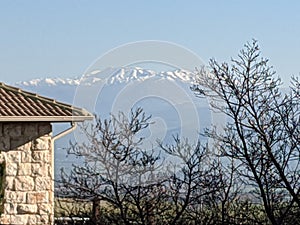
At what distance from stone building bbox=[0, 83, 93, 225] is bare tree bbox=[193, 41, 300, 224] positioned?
4910 millimetres

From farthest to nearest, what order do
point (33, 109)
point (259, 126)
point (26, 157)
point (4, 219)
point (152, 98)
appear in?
point (33, 109), point (26, 157), point (4, 219), point (152, 98), point (259, 126)

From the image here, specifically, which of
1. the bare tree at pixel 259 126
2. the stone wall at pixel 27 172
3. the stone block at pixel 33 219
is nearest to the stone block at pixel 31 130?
the stone wall at pixel 27 172

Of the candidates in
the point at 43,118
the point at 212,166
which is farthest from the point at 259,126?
the point at 43,118

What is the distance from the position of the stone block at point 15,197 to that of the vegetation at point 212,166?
394cm

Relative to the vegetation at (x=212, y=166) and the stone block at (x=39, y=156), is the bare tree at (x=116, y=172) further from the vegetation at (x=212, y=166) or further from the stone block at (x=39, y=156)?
the stone block at (x=39, y=156)

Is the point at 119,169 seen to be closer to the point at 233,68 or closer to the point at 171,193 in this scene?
the point at 171,193

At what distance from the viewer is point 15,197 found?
11.6m

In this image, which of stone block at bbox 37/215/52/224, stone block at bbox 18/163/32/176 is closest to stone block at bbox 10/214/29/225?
stone block at bbox 37/215/52/224

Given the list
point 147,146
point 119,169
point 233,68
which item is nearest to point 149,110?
point 147,146

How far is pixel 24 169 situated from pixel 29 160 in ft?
0.51

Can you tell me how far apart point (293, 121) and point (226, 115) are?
589mm

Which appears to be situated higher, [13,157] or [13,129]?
[13,129]

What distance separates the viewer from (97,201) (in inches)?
291

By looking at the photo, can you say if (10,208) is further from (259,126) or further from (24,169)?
(259,126)
